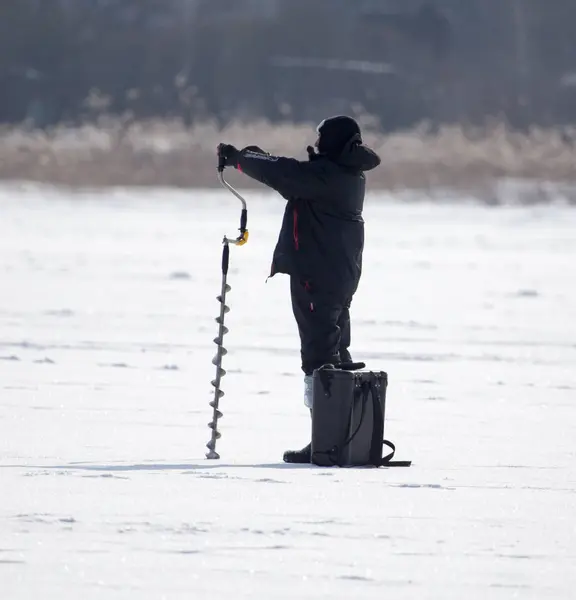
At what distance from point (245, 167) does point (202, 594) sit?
8.67 feet

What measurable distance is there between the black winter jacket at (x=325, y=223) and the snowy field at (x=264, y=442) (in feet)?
2.52

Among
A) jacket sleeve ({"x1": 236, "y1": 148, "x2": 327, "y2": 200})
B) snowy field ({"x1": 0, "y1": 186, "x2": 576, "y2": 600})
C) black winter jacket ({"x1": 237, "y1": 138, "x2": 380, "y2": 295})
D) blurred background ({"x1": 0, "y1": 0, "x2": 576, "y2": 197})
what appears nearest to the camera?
snowy field ({"x1": 0, "y1": 186, "x2": 576, "y2": 600})

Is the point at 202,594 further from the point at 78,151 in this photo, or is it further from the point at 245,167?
the point at 78,151

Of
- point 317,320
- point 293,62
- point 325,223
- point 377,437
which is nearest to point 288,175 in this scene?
point 325,223

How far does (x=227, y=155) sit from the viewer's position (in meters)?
6.57

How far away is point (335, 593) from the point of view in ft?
14.2

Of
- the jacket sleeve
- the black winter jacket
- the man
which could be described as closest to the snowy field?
the man

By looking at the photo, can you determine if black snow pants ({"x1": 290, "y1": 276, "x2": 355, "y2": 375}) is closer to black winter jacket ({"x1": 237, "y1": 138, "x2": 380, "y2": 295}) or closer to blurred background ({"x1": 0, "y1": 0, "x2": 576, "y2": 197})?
black winter jacket ({"x1": 237, "y1": 138, "x2": 380, "y2": 295})

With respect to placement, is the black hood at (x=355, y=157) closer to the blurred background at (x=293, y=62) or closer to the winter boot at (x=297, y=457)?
the winter boot at (x=297, y=457)

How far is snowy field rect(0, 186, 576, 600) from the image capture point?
4590mm

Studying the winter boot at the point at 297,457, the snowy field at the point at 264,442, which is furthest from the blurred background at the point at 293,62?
the winter boot at the point at 297,457

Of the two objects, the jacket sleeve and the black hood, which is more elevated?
the black hood

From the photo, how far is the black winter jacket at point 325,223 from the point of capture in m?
6.55

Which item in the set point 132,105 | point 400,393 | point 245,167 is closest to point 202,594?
point 245,167
